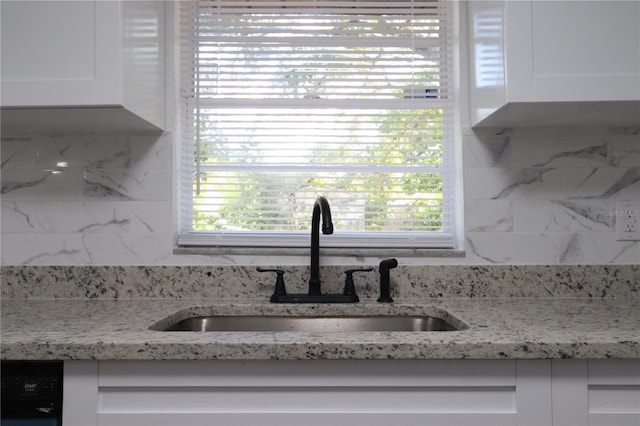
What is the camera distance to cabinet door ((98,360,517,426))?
1055mm

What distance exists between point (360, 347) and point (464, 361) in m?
0.23

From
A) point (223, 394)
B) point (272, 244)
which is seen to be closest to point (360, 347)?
point (223, 394)

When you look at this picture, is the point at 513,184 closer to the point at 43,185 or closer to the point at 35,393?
the point at 35,393

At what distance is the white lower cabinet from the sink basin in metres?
0.46

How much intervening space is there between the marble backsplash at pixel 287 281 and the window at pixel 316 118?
172 millimetres

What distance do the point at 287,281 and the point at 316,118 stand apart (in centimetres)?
57

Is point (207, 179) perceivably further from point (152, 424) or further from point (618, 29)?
point (618, 29)

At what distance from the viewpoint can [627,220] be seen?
1656 mm

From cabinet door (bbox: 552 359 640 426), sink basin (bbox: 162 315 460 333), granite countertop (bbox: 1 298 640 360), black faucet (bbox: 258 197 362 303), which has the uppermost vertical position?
black faucet (bbox: 258 197 362 303)

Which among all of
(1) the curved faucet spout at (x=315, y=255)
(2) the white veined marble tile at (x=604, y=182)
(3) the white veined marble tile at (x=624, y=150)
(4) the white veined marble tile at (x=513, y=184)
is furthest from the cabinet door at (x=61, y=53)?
(3) the white veined marble tile at (x=624, y=150)

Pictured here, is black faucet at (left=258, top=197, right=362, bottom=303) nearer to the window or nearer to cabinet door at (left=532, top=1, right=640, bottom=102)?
the window

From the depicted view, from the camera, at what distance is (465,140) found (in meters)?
1.70

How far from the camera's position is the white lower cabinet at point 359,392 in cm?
105

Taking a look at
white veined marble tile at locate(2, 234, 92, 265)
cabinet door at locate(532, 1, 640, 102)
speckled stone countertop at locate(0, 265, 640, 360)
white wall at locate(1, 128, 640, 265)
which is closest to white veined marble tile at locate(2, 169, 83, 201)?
white wall at locate(1, 128, 640, 265)
